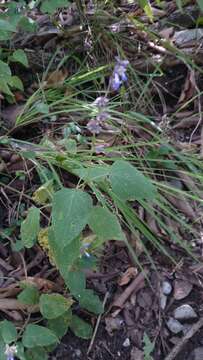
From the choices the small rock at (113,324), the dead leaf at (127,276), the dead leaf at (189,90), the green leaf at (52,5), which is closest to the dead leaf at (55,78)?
the green leaf at (52,5)

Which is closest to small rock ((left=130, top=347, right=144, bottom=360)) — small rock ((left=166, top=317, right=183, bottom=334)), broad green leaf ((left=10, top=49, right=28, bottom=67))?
small rock ((left=166, top=317, right=183, bottom=334))

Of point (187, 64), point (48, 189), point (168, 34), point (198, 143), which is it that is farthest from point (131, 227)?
point (168, 34)

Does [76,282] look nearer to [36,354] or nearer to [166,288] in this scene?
[36,354]

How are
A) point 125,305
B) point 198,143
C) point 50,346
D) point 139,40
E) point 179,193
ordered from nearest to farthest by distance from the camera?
1. point 50,346
2. point 125,305
3. point 179,193
4. point 198,143
5. point 139,40

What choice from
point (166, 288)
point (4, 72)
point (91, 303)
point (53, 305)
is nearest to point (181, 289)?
point (166, 288)

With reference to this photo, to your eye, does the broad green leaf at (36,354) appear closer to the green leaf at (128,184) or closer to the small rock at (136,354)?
the small rock at (136,354)

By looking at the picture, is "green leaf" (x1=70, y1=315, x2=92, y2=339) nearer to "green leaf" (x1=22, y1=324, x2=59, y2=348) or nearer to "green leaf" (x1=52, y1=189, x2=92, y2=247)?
"green leaf" (x1=22, y1=324, x2=59, y2=348)

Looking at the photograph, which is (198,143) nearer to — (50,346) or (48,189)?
(48,189)
